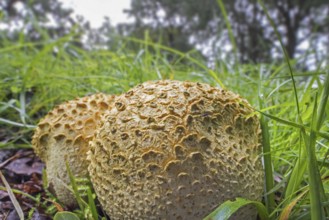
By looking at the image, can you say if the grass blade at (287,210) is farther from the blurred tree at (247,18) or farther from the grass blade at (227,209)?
the blurred tree at (247,18)

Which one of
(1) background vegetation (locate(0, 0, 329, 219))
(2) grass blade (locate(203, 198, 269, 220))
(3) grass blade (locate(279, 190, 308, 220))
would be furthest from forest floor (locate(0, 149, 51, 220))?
(3) grass blade (locate(279, 190, 308, 220))

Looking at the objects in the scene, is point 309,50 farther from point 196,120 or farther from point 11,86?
point 11,86

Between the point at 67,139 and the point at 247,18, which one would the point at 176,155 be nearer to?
the point at 67,139

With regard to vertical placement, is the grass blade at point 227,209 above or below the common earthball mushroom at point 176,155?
below

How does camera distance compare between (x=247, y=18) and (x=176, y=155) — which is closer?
(x=176, y=155)

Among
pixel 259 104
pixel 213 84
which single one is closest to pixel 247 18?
pixel 213 84

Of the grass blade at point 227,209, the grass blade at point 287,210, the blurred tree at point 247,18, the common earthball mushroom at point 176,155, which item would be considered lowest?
the grass blade at point 287,210

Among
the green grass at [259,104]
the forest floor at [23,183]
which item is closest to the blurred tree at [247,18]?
the green grass at [259,104]
